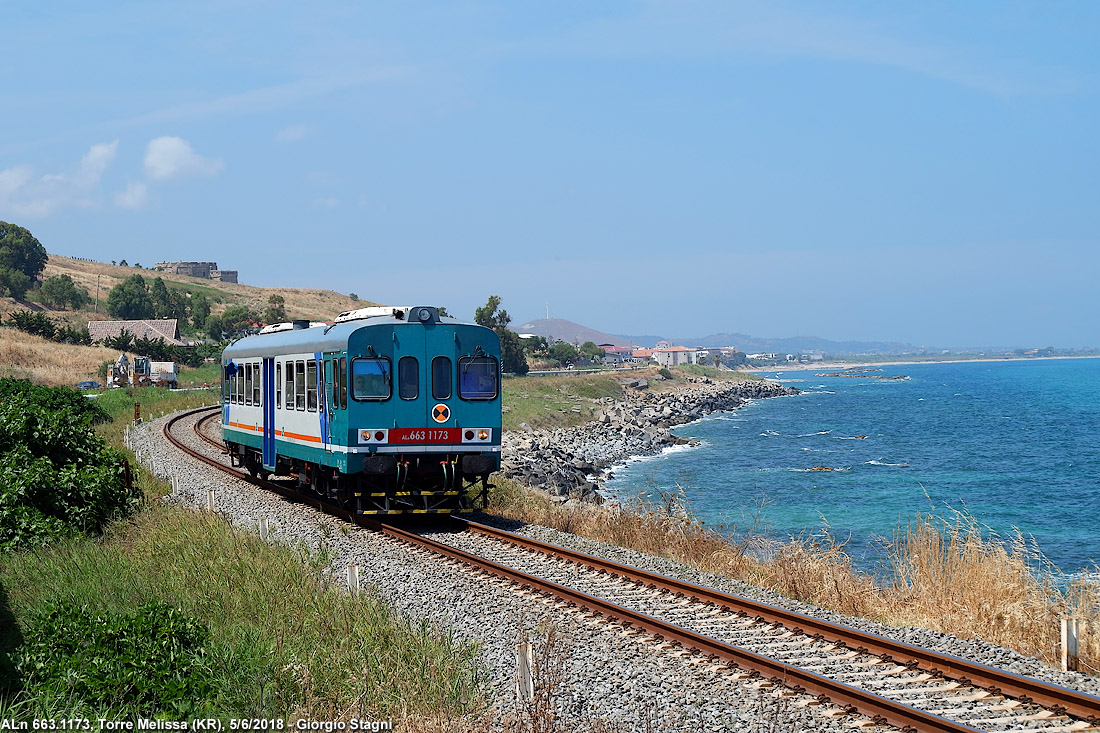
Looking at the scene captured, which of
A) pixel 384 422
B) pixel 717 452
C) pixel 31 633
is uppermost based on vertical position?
pixel 384 422

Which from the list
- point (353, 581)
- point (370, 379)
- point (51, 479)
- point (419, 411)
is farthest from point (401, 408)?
point (353, 581)

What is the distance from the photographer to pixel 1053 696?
24.8 feet

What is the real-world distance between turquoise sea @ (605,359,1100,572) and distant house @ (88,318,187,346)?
52.3 m

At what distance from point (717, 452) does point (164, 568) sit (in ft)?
166

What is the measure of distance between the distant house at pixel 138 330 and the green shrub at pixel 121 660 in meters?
91.5

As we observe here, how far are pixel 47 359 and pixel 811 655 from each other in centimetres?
7783

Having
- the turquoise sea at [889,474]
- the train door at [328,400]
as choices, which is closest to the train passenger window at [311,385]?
the train door at [328,400]

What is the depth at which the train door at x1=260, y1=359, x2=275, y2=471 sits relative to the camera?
803 inches

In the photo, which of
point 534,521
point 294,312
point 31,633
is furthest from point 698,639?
point 294,312

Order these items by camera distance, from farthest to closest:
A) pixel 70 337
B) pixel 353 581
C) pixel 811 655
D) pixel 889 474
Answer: pixel 70 337, pixel 889 474, pixel 353 581, pixel 811 655

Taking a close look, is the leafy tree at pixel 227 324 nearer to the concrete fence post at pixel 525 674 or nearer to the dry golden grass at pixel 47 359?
the dry golden grass at pixel 47 359

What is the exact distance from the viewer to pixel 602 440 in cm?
6638

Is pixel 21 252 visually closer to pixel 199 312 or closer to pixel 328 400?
pixel 199 312

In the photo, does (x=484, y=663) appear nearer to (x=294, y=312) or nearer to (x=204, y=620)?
(x=204, y=620)
